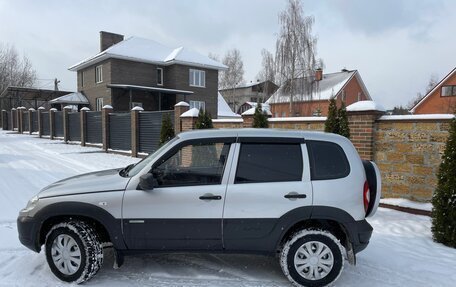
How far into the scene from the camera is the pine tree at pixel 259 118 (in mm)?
8281

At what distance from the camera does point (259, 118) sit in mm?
8320

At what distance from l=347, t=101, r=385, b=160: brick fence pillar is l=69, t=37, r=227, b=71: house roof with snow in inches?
921

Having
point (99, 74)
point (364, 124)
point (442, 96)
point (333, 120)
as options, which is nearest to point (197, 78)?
point (99, 74)

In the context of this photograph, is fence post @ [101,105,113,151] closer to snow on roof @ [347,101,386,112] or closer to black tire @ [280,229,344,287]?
snow on roof @ [347,101,386,112]

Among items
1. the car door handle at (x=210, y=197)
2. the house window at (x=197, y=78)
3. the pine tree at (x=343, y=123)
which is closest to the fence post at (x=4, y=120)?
the house window at (x=197, y=78)

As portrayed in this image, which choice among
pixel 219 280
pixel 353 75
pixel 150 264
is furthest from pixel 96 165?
pixel 353 75

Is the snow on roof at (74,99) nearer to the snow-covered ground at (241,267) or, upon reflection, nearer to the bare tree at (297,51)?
the bare tree at (297,51)

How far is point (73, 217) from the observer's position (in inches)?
137

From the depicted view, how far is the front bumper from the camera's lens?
3428 mm

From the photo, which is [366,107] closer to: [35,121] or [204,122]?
[204,122]

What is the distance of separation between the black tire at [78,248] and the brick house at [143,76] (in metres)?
23.6

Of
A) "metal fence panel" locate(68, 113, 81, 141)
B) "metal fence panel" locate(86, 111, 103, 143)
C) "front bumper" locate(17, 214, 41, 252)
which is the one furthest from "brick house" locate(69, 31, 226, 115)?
"front bumper" locate(17, 214, 41, 252)

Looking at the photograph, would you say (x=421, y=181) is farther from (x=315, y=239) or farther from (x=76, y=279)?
(x=76, y=279)

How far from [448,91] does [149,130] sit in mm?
30497
